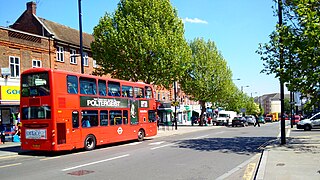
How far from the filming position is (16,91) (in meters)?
25.7

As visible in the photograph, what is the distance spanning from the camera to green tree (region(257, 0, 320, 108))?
44.0 ft

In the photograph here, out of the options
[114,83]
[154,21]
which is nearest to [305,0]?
[114,83]

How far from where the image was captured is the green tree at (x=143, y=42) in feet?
91.4

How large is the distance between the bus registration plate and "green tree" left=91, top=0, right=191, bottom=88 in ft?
42.0

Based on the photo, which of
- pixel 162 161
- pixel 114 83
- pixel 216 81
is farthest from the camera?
pixel 216 81

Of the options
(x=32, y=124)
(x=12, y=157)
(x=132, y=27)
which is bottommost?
(x=12, y=157)

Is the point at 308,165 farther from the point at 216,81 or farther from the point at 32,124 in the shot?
the point at 216,81

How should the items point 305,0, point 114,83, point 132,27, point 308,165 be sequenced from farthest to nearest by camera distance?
point 132,27 < point 114,83 < point 305,0 < point 308,165

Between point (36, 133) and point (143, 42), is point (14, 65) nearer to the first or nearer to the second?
point (143, 42)

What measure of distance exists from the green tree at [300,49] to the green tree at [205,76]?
32.0 m

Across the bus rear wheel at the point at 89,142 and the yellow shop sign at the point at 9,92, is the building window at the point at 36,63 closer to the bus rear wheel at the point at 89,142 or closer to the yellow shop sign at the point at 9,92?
the yellow shop sign at the point at 9,92

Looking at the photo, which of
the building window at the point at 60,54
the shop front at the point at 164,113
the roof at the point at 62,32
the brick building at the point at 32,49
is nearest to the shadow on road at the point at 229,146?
the brick building at the point at 32,49

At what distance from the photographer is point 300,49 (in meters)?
14.1

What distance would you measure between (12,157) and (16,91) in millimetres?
10735
